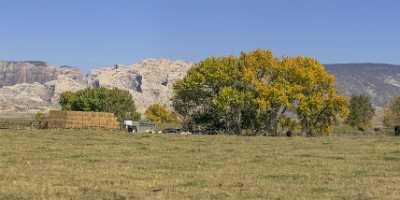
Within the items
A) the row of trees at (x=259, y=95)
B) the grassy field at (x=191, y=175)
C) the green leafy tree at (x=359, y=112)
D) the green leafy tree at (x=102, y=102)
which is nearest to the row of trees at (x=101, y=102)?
the green leafy tree at (x=102, y=102)

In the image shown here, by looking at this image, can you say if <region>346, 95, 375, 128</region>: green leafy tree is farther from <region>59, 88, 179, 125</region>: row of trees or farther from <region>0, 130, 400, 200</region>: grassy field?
<region>0, 130, 400, 200</region>: grassy field

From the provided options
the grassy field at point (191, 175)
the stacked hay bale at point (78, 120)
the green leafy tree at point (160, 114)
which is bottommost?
the grassy field at point (191, 175)

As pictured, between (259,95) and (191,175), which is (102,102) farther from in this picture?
(191,175)

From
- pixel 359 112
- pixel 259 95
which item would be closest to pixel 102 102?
pixel 259 95

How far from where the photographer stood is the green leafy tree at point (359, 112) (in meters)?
170

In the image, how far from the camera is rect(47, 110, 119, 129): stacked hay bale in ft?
307

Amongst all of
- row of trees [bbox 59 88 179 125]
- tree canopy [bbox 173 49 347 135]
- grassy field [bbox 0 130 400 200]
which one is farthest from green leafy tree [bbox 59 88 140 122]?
grassy field [bbox 0 130 400 200]

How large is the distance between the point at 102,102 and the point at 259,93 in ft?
185

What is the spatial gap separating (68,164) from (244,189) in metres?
10.4

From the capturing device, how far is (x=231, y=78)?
102125 millimetres

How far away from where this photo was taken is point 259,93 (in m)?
98.4

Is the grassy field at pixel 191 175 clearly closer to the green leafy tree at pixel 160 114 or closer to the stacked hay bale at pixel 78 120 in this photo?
the stacked hay bale at pixel 78 120

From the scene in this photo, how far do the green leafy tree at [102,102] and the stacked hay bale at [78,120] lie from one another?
45.6m

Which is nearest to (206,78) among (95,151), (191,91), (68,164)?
(191,91)
